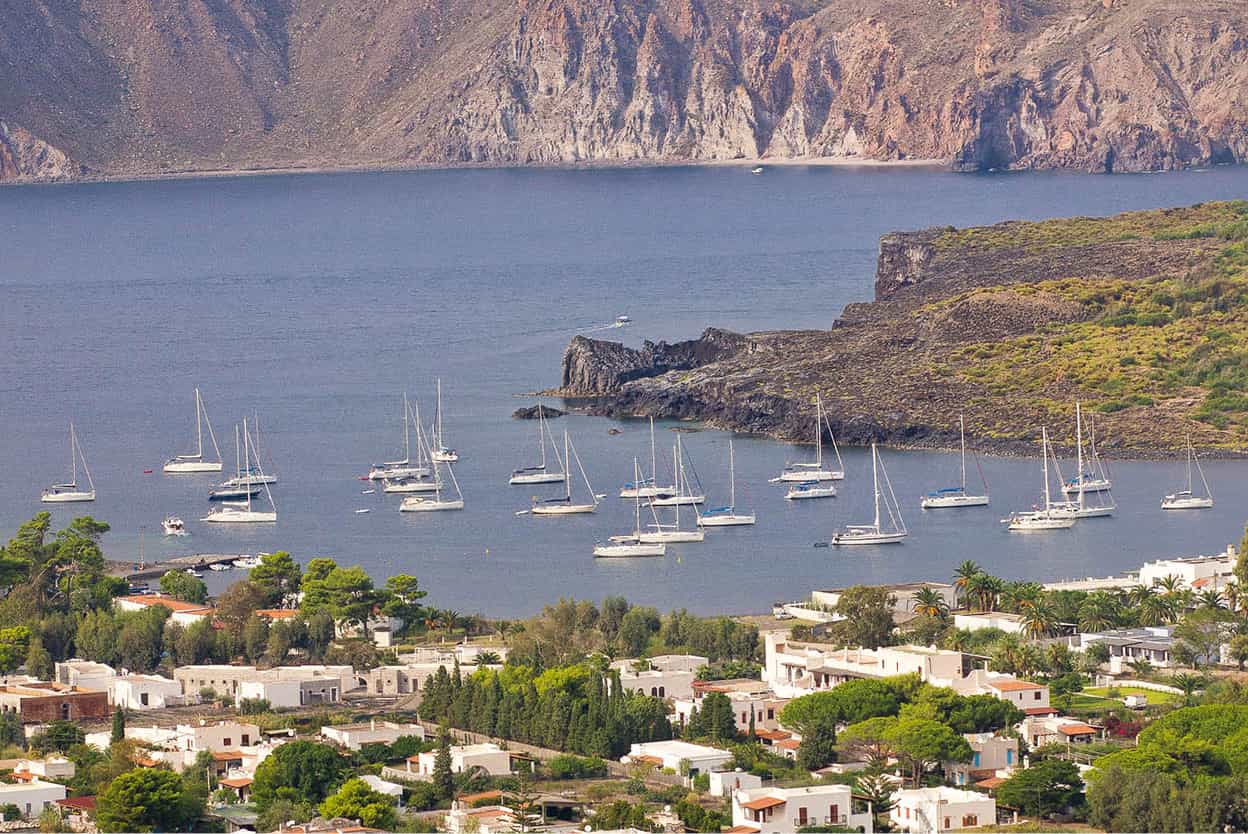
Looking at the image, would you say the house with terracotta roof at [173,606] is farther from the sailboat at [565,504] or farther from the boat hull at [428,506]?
the sailboat at [565,504]

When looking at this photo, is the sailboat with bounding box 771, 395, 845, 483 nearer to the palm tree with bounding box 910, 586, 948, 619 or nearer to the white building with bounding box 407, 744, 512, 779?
the palm tree with bounding box 910, 586, 948, 619

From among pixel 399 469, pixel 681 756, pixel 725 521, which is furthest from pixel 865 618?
pixel 399 469

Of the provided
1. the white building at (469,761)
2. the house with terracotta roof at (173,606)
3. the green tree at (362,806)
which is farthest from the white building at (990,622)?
the green tree at (362,806)

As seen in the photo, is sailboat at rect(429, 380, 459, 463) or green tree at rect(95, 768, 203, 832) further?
sailboat at rect(429, 380, 459, 463)

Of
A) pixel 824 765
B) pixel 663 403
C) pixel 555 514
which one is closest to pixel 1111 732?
pixel 824 765

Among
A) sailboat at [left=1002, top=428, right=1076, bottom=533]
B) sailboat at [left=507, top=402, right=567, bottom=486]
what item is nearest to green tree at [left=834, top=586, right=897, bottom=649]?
sailboat at [left=1002, top=428, right=1076, bottom=533]

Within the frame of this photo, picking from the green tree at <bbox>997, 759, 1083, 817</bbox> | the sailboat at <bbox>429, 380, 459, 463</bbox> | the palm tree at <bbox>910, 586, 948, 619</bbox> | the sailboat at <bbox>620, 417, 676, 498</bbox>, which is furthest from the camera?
the sailboat at <bbox>429, 380, 459, 463</bbox>

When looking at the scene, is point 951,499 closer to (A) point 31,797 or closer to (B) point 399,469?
(B) point 399,469
